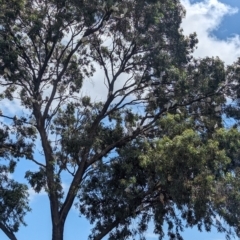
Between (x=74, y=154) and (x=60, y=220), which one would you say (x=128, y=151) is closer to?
(x=74, y=154)

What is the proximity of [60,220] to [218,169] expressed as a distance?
17.2 ft

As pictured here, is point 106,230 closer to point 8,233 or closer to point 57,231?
point 57,231

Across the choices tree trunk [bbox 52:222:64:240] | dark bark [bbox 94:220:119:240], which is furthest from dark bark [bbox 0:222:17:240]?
dark bark [bbox 94:220:119:240]

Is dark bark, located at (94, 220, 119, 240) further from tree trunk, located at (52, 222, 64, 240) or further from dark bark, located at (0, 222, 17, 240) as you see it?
dark bark, located at (0, 222, 17, 240)

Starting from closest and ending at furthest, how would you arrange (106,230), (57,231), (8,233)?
(8,233) < (106,230) < (57,231)

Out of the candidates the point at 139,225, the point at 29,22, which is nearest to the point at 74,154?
the point at 139,225

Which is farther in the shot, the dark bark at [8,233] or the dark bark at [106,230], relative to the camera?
the dark bark at [106,230]

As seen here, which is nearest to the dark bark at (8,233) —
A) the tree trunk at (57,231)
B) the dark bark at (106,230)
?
the tree trunk at (57,231)

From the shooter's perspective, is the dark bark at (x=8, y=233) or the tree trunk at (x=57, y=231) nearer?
the dark bark at (x=8, y=233)

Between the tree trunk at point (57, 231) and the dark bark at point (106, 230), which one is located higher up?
the tree trunk at point (57, 231)

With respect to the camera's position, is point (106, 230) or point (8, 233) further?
point (106, 230)

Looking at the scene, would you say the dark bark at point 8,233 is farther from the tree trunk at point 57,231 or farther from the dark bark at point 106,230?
the dark bark at point 106,230

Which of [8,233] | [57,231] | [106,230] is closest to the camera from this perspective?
[8,233]

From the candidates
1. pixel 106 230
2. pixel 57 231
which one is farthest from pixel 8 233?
pixel 106 230
